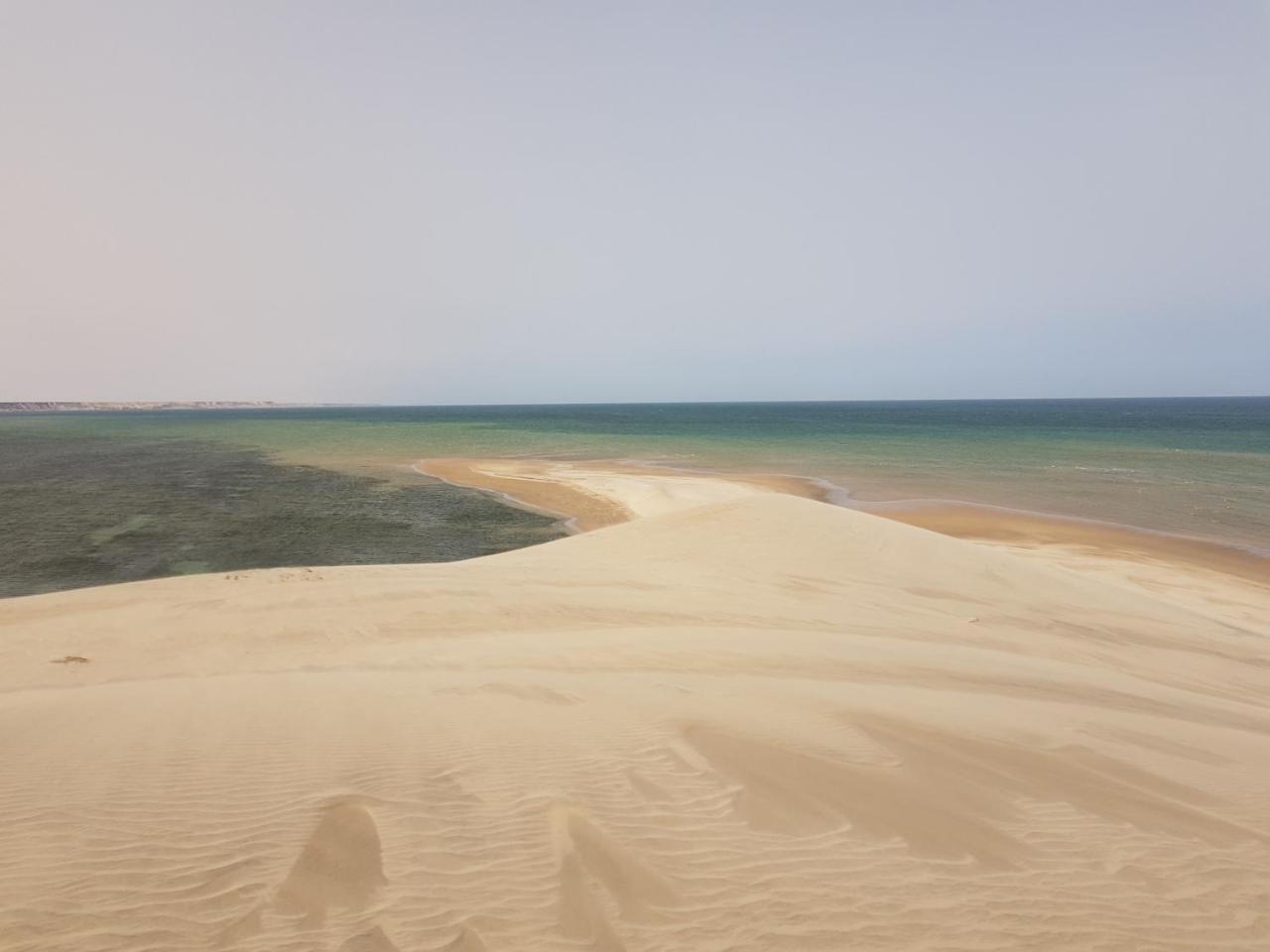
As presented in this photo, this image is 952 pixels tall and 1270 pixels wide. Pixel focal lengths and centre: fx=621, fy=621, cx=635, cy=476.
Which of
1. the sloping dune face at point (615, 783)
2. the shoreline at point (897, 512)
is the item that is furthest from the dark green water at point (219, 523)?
the sloping dune face at point (615, 783)

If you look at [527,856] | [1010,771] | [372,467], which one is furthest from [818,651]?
[372,467]

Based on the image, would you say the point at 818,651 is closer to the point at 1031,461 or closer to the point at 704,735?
the point at 704,735

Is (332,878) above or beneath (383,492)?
above

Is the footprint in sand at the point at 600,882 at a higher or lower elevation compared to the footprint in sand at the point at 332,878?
lower

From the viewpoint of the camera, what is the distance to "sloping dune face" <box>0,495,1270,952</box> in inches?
131

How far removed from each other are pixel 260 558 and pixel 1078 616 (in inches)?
752

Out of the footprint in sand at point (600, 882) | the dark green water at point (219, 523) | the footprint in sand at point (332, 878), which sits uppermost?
the footprint in sand at point (332, 878)

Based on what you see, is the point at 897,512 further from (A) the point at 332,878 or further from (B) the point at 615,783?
(A) the point at 332,878

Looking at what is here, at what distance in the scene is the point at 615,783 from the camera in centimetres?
470

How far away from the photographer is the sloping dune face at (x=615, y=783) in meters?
3.33

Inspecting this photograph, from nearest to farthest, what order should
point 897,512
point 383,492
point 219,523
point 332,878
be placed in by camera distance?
point 332,878 → point 219,523 → point 897,512 → point 383,492

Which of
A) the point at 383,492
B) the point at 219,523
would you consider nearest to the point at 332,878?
the point at 219,523

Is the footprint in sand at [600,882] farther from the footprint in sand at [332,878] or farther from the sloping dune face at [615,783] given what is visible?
the footprint in sand at [332,878]

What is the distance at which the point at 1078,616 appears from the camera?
1106 centimetres
